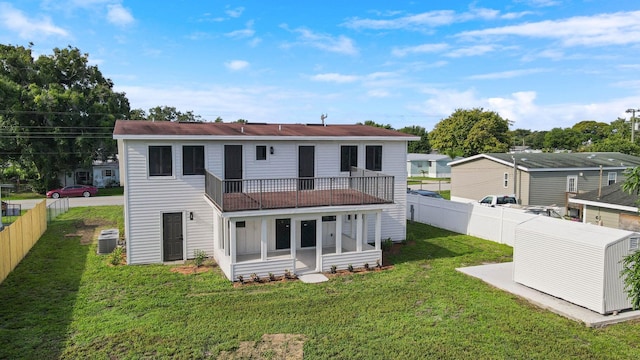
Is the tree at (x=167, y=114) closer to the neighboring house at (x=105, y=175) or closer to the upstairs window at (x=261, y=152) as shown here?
the neighboring house at (x=105, y=175)

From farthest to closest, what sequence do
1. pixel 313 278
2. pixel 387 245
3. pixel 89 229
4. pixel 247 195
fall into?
pixel 89 229, pixel 387 245, pixel 247 195, pixel 313 278

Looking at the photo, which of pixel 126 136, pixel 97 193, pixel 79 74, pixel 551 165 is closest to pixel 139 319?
pixel 126 136

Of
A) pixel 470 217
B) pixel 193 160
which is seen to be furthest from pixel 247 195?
pixel 470 217

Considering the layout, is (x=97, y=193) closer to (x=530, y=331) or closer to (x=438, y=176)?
(x=530, y=331)

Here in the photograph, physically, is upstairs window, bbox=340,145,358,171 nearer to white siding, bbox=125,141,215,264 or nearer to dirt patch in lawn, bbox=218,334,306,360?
white siding, bbox=125,141,215,264

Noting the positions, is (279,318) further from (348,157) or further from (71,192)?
(71,192)

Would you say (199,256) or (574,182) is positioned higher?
(574,182)

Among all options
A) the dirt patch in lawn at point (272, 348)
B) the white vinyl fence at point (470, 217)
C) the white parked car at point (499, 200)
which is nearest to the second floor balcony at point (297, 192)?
the dirt patch in lawn at point (272, 348)

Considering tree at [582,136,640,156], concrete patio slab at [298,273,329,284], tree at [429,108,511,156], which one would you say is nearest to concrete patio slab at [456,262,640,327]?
concrete patio slab at [298,273,329,284]
